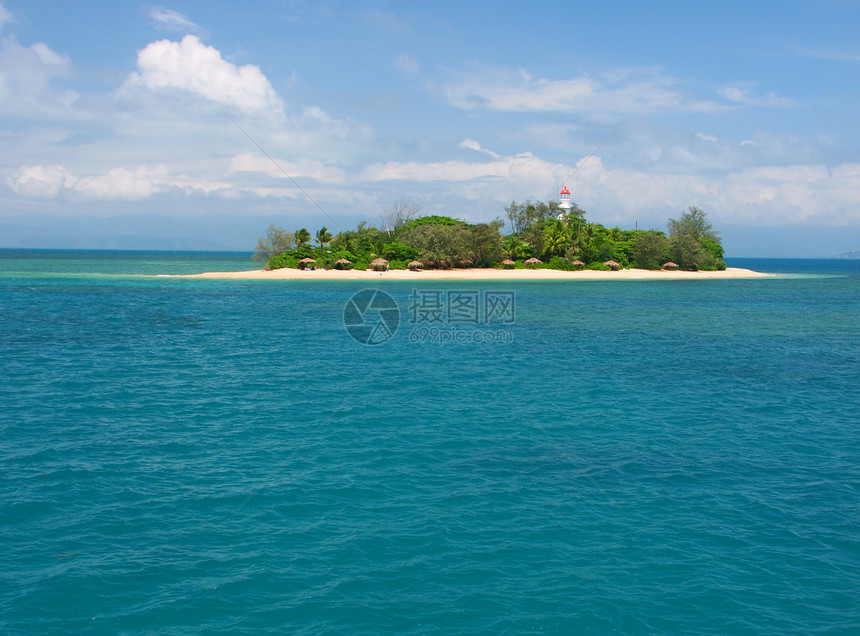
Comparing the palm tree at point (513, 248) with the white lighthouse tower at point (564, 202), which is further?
the white lighthouse tower at point (564, 202)

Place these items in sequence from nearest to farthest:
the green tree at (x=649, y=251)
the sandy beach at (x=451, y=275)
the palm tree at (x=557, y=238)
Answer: the sandy beach at (x=451, y=275)
the palm tree at (x=557, y=238)
the green tree at (x=649, y=251)

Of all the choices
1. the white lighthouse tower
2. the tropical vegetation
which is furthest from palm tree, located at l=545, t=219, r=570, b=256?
the white lighthouse tower

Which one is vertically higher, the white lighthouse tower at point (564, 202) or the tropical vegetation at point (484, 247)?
the white lighthouse tower at point (564, 202)

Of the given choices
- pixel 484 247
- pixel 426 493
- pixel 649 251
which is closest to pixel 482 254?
pixel 484 247

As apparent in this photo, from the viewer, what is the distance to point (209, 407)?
16.0m

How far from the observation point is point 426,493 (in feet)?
35.0

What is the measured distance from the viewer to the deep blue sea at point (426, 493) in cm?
762

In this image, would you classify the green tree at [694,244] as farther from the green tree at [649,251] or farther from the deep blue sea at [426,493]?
the deep blue sea at [426,493]

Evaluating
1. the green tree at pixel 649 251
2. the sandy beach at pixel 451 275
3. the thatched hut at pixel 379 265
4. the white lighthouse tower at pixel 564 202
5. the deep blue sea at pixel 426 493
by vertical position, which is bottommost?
the deep blue sea at pixel 426 493

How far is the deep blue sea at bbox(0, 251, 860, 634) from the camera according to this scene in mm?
7625

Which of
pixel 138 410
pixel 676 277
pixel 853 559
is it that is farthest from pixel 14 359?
pixel 676 277

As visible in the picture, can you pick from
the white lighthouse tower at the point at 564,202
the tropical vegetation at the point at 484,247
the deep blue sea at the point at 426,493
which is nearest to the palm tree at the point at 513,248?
the tropical vegetation at the point at 484,247

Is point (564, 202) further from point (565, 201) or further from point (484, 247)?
point (484, 247)

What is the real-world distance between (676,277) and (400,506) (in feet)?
274
